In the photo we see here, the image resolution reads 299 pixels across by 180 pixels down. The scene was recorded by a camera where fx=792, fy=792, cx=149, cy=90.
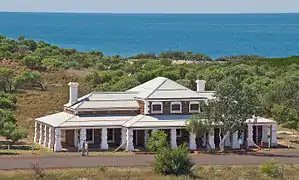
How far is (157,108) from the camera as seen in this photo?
49.8 meters

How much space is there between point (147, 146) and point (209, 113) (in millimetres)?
4246

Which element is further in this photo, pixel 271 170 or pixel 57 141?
pixel 57 141

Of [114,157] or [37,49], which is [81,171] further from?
[37,49]

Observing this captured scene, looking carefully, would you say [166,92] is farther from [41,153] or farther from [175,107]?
[41,153]

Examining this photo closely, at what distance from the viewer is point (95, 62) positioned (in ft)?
351

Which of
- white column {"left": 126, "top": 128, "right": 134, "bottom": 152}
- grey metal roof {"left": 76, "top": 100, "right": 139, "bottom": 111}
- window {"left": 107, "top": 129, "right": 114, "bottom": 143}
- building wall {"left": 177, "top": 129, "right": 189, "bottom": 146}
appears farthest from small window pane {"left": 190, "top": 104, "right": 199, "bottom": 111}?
window {"left": 107, "top": 129, "right": 114, "bottom": 143}

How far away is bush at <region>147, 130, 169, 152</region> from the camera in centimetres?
4669

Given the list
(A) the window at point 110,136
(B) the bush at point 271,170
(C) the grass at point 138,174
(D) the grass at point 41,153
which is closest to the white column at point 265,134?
(A) the window at point 110,136

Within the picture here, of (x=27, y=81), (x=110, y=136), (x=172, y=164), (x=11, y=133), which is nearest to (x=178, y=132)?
(x=110, y=136)

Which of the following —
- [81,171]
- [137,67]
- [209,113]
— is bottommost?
[81,171]

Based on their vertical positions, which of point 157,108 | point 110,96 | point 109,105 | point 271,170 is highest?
point 110,96

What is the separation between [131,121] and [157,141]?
2.61 m

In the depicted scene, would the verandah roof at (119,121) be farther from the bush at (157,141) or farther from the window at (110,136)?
the window at (110,136)

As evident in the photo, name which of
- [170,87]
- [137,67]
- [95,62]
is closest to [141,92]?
[170,87]
